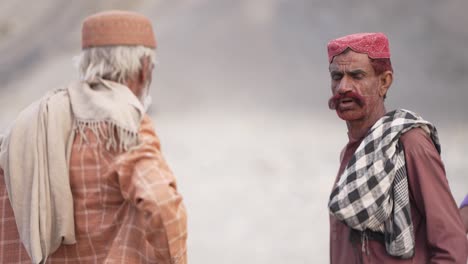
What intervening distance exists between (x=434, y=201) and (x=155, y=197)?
26.5 inches

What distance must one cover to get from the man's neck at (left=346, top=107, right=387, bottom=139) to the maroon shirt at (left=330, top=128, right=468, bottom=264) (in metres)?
0.16

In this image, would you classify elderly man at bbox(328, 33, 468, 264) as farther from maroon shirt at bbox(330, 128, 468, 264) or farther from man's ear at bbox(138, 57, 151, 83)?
man's ear at bbox(138, 57, 151, 83)

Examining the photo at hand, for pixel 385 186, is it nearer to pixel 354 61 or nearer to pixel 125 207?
pixel 354 61

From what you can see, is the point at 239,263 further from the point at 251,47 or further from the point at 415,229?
the point at 415,229

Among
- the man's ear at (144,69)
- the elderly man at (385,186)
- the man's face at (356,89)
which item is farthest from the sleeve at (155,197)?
the man's face at (356,89)

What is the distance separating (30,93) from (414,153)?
5109 mm

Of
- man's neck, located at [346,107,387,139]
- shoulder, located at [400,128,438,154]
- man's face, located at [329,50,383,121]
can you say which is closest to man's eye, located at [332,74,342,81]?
man's face, located at [329,50,383,121]

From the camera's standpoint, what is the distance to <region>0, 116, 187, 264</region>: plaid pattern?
1787 millimetres

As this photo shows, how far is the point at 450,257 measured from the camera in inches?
67.8

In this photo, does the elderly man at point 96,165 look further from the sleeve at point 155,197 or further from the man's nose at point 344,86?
the man's nose at point 344,86

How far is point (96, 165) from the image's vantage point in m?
1.88

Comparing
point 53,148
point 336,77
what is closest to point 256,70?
point 336,77

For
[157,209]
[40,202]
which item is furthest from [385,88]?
[40,202]

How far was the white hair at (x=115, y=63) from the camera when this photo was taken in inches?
75.8
